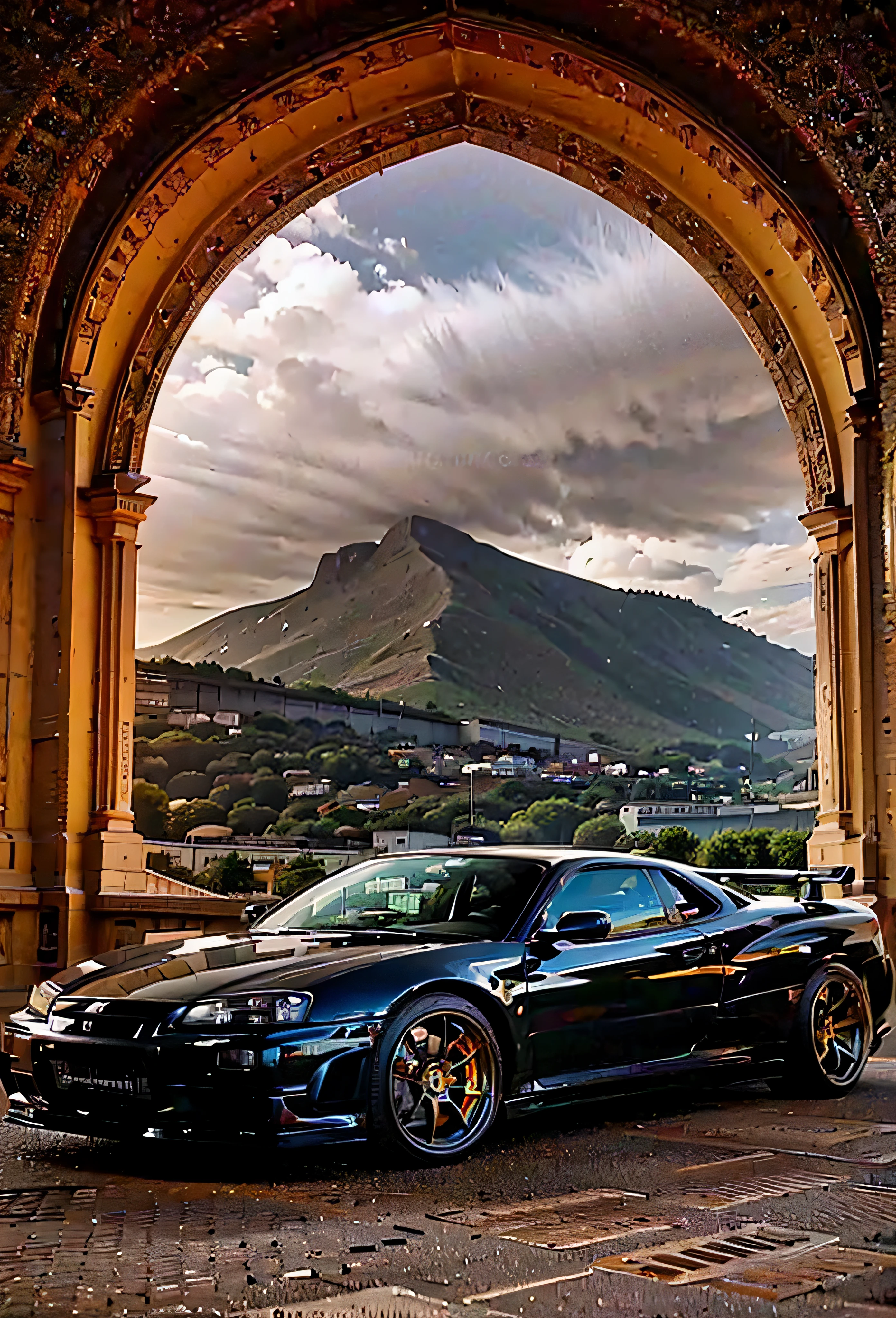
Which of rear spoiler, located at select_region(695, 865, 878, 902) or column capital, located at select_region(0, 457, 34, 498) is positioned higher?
column capital, located at select_region(0, 457, 34, 498)

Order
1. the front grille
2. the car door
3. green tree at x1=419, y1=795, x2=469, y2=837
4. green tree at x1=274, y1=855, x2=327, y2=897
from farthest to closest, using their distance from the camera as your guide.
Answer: green tree at x1=419, y1=795, x2=469, y2=837 → green tree at x1=274, y1=855, x2=327, y2=897 → the car door → the front grille

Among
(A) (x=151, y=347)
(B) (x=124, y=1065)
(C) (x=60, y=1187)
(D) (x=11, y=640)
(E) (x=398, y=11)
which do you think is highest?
(E) (x=398, y=11)

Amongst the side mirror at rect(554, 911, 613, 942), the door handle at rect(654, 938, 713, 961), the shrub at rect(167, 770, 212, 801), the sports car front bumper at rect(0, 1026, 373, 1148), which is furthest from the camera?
the shrub at rect(167, 770, 212, 801)

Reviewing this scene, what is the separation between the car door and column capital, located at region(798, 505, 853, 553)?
22.3ft

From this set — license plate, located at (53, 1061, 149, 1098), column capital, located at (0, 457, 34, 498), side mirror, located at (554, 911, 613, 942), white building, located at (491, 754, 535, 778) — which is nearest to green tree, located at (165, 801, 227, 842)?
white building, located at (491, 754, 535, 778)

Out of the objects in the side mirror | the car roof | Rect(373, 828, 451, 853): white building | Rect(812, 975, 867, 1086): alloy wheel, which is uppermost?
Rect(373, 828, 451, 853): white building

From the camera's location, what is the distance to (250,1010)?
516 cm

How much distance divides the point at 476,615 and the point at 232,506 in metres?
5.24

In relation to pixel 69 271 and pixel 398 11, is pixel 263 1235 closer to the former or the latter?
pixel 69 271

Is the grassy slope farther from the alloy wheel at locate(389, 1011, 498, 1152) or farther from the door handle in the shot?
the alloy wheel at locate(389, 1011, 498, 1152)

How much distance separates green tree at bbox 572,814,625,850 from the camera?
23938 millimetres

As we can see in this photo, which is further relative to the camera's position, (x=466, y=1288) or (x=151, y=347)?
(x=151, y=347)

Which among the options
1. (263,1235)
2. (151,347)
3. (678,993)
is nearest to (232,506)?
(151,347)

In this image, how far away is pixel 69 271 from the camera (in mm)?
12773
